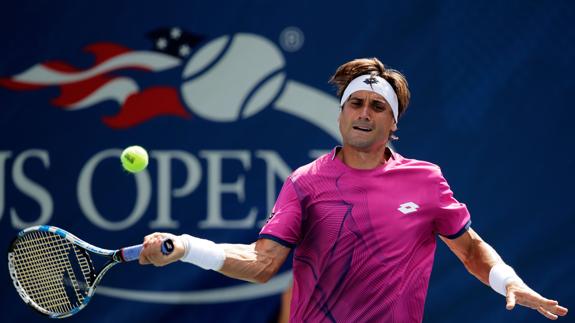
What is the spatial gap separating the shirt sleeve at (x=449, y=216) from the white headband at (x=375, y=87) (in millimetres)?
333

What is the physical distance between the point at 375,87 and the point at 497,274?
85 cm

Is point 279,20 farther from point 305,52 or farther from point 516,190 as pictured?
point 516,190

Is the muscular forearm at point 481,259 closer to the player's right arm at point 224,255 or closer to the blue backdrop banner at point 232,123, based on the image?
the player's right arm at point 224,255

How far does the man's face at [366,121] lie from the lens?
3988 millimetres

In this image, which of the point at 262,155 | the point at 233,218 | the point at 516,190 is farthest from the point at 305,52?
the point at 516,190

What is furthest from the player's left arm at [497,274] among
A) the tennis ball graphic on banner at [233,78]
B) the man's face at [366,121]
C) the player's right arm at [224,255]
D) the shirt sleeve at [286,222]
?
the tennis ball graphic on banner at [233,78]

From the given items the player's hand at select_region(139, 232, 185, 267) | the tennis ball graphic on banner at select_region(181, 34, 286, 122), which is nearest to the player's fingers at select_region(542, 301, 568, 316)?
the player's hand at select_region(139, 232, 185, 267)

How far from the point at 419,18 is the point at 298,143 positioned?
968 millimetres

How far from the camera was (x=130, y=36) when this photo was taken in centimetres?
568

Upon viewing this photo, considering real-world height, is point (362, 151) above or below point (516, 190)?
above

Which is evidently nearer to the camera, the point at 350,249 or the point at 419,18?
the point at 350,249

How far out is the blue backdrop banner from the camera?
562 cm

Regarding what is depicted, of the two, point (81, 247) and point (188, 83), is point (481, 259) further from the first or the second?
point (188, 83)

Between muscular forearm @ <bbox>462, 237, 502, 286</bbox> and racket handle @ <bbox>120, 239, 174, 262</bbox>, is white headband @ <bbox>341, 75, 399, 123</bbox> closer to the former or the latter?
muscular forearm @ <bbox>462, 237, 502, 286</bbox>
